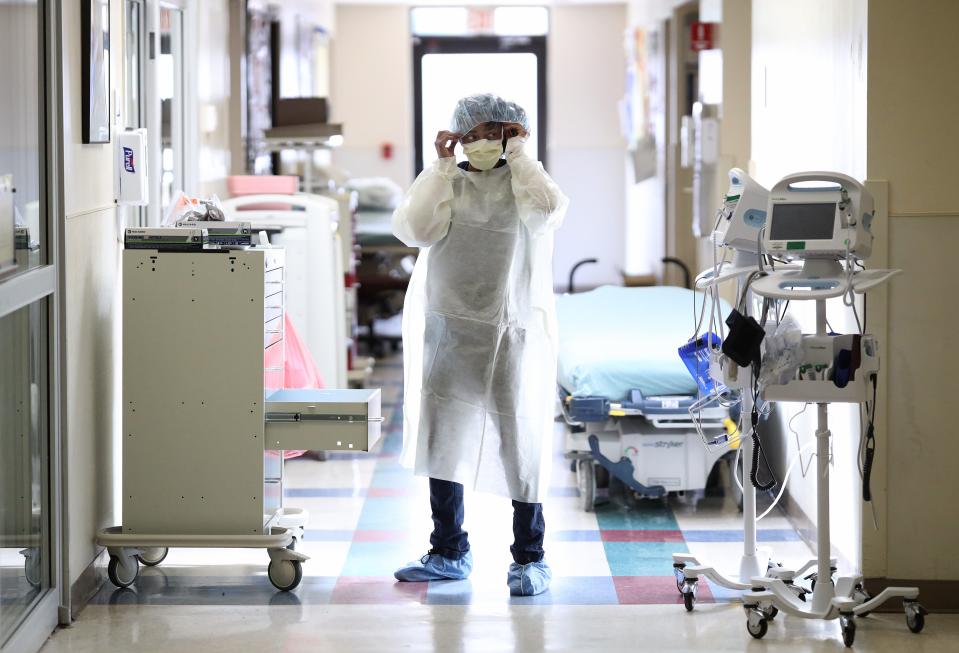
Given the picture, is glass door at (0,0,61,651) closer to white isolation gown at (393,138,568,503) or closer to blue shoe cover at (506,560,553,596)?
white isolation gown at (393,138,568,503)

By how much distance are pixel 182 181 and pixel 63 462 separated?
219cm

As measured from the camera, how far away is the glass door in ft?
10.4

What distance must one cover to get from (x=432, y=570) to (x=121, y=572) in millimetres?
961

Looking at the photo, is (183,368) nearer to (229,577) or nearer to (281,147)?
(229,577)

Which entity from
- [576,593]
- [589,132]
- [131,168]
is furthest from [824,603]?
[589,132]

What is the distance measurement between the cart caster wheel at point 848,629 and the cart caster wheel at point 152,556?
85.3 inches

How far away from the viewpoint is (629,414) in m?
4.84

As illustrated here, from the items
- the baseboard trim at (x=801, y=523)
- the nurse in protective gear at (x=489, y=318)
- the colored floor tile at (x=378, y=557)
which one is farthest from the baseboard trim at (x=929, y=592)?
the colored floor tile at (x=378, y=557)

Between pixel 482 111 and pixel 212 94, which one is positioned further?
pixel 212 94

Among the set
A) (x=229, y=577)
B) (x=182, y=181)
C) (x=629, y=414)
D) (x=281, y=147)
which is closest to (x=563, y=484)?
(x=629, y=414)

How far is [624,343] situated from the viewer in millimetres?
5242

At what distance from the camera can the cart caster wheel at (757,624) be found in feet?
11.6

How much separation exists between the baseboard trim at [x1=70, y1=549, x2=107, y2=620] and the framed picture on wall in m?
1.28

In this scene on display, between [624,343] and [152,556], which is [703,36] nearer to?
[624,343]
